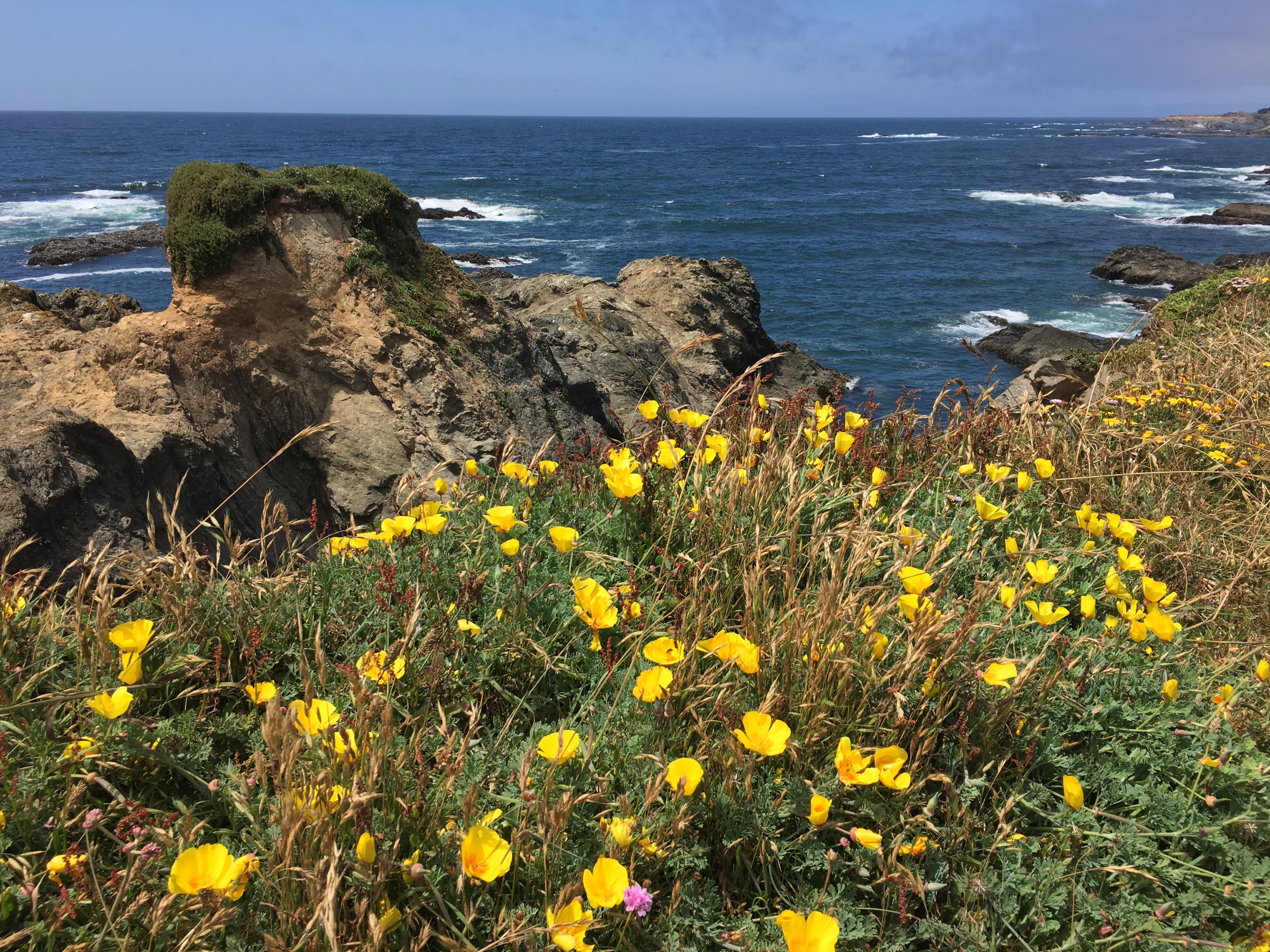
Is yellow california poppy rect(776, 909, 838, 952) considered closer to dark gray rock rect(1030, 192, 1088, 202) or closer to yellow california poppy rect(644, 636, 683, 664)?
yellow california poppy rect(644, 636, 683, 664)

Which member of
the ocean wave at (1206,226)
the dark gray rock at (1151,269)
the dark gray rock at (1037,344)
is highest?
the ocean wave at (1206,226)

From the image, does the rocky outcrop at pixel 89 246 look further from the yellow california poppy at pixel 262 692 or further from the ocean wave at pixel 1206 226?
the ocean wave at pixel 1206 226

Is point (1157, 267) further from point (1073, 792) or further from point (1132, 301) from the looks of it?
point (1073, 792)

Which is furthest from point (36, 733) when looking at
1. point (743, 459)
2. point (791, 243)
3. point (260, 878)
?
point (791, 243)

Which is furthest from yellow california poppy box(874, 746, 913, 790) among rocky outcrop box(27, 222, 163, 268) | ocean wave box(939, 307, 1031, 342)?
rocky outcrop box(27, 222, 163, 268)

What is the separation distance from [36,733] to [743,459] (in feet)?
8.54

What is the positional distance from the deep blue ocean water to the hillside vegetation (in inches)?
553

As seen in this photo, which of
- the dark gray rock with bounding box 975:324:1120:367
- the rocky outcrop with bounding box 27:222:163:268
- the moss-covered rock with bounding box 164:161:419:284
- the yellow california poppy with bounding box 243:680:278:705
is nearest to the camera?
the yellow california poppy with bounding box 243:680:278:705

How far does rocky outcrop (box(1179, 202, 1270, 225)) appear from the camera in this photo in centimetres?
4019

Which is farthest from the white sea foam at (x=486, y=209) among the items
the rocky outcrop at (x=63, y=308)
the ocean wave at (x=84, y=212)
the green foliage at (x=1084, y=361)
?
the green foliage at (x=1084, y=361)

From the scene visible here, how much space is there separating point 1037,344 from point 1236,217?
108 ft

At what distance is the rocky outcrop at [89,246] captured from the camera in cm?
2848

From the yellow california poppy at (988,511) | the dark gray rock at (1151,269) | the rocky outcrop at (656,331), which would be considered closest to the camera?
the yellow california poppy at (988,511)

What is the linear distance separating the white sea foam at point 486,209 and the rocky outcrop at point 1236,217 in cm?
3601
